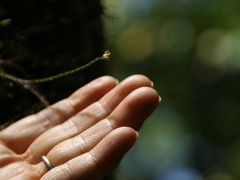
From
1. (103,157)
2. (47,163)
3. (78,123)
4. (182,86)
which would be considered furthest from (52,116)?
(182,86)

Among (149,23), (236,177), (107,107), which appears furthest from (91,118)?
(149,23)

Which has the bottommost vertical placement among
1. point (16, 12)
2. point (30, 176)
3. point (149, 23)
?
point (149, 23)

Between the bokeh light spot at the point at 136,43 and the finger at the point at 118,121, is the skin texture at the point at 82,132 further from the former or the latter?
the bokeh light spot at the point at 136,43

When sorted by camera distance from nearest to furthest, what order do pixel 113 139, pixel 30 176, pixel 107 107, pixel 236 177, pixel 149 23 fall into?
1. pixel 113 139
2. pixel 30 176
3. pixel 107 107
4. pixel 236 177
5. pixel 149 23

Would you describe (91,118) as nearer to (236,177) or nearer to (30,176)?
(30,176)

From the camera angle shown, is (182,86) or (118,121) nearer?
(118,121)

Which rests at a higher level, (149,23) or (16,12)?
(16,12)

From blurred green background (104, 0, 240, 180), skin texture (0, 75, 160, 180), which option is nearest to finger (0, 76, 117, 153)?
skin texture (0, 75, 160, 180)

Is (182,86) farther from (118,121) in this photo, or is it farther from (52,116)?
(118,121)
